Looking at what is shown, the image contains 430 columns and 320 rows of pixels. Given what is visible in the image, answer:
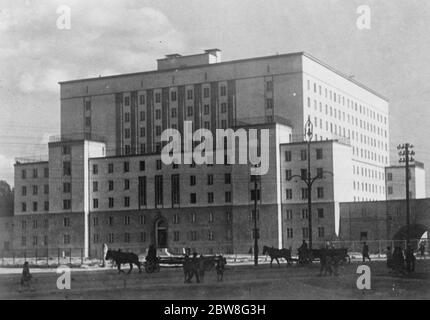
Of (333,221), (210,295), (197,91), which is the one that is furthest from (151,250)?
(197,91)

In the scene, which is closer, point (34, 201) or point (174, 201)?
point (174, 201)

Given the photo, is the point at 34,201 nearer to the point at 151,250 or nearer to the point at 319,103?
the point at 319,103

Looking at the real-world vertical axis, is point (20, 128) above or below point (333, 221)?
above

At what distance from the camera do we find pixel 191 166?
8094 centimetres

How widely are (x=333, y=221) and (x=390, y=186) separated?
28.8 meters

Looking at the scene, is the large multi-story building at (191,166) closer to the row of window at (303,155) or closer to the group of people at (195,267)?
the row of window at (303,155)

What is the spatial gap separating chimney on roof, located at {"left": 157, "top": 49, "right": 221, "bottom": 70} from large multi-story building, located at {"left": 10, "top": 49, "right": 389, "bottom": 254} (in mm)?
151

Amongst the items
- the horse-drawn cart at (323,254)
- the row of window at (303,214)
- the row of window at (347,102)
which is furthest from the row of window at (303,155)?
the horse-drawn cart at (323,254)

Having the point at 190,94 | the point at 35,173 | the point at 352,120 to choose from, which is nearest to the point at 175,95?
the point at 190,94

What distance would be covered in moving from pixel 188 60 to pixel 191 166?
16930 mm

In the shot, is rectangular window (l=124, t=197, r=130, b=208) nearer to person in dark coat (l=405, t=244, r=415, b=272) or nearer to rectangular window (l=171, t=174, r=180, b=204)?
rectangular window (l=171, t=174, r=180, b=204)

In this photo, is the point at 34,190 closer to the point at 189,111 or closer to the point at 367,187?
the point at 189,111

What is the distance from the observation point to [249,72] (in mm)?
84438

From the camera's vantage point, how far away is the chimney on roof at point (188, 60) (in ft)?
289
